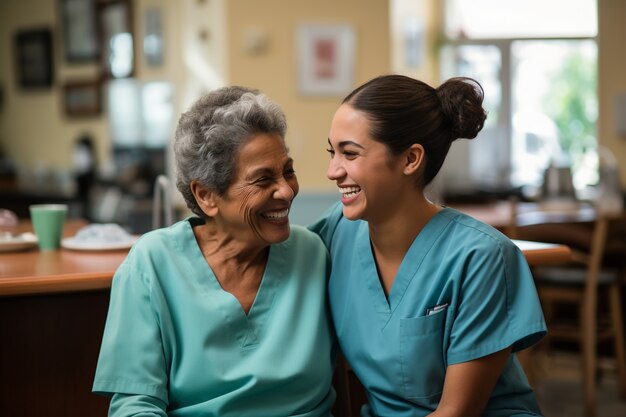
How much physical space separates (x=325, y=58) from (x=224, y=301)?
3984mm

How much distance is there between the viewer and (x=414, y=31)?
23.7ft

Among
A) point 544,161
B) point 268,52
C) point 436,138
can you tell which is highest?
point 268,52

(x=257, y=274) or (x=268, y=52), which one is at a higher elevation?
(x=268, y=52)

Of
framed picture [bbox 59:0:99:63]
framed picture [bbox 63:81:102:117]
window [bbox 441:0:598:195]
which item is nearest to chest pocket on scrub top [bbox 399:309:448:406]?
window [bbox 441:0:598:195]

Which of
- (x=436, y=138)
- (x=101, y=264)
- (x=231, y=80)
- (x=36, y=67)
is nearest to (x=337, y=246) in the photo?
(x=436, y=138)

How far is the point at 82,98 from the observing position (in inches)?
279

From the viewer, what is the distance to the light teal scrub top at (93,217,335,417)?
156cm

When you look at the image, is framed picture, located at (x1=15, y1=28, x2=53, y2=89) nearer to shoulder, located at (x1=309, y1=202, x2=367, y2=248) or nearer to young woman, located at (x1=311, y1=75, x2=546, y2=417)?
shoulder, located at (x1=309, y1=202, x2=367, y2=248)

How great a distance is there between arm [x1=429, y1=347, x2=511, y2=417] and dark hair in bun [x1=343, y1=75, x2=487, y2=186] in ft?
1.25

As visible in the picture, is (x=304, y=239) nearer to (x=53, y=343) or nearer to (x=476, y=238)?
(x=476, y=238)

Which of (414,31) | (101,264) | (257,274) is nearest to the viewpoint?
(257,274)

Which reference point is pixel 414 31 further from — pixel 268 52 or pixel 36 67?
pixel 36 67

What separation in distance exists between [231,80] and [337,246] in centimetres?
359

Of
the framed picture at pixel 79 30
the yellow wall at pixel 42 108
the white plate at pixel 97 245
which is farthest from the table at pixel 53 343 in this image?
the framed picture at pixel 79 30
